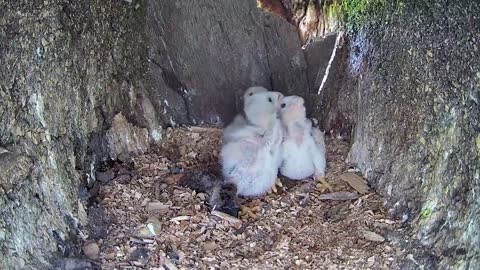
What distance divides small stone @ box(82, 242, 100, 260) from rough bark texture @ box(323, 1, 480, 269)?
1.03 m

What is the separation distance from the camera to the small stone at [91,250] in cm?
204

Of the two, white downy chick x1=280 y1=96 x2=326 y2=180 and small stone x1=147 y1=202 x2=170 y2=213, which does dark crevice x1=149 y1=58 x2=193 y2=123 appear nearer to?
white downy chick x1=280 y1=96 x2=326 y2=180

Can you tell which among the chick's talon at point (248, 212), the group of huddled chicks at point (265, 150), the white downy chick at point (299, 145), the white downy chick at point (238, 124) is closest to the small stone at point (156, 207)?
the group of huddled chicks at point (265, 150)

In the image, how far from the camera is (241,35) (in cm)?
278

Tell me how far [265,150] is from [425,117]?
A: 686 millimetres

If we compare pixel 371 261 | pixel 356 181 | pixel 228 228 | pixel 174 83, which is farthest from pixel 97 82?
pixel 371 261

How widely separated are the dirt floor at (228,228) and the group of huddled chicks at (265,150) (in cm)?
6

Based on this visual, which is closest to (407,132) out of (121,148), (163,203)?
(163,203)

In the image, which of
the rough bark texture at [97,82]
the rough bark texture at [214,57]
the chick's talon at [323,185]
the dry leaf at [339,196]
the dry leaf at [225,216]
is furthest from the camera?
the rough bark texture at [214,57]

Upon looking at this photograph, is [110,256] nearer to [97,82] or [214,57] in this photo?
[97,82]

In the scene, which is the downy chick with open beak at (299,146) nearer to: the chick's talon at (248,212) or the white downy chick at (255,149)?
the white downy chick at (255,149)

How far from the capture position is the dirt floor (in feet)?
6.64

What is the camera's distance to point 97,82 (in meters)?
2.38

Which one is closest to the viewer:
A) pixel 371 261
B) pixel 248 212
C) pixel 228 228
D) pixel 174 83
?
pixel 371 261
